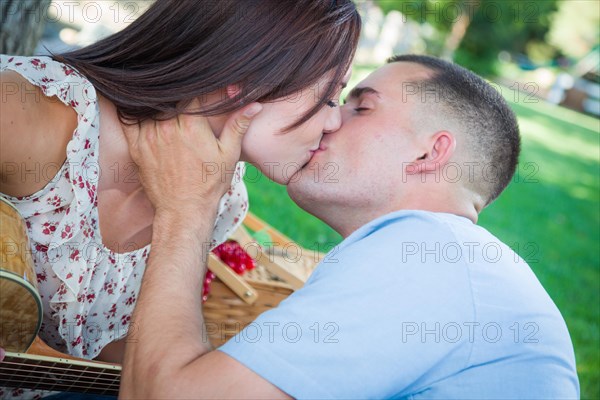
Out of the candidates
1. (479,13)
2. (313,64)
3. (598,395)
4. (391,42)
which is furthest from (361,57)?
(313,64)

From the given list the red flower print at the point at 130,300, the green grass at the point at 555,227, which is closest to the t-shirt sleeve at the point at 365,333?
the red flower print at the point at 130,300

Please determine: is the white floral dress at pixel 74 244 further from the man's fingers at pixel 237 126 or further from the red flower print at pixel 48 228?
the man's fingers at pixel 237 126

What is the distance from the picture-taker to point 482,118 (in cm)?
259

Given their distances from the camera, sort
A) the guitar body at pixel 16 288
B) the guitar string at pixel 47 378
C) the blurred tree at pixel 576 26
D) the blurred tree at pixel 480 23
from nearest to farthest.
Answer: the guitar body at pixel 16 288 < the guitar string at pixel 47 378 < the blurred tree at pixel 480 23 < the blurred tree at pixel 576 26

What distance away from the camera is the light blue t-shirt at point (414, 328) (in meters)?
1.68

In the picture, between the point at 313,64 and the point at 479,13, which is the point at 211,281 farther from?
the point at 479,13

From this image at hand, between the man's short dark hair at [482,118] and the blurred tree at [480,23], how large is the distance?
2297cm

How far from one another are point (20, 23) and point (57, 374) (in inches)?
83.4

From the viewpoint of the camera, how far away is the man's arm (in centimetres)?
168

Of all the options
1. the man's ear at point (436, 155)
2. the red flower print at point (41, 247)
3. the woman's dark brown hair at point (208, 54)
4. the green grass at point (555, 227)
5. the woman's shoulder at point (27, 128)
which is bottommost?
the green grass at point (555, 227)

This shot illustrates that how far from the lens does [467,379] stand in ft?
5.89

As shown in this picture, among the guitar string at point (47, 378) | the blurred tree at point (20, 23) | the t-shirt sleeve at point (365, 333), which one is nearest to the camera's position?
the t-shirt sleeve at point (365, 333)

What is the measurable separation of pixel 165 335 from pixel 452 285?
29.8 inches

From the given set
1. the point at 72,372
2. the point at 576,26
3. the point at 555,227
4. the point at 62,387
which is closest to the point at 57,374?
the point at 72,372
